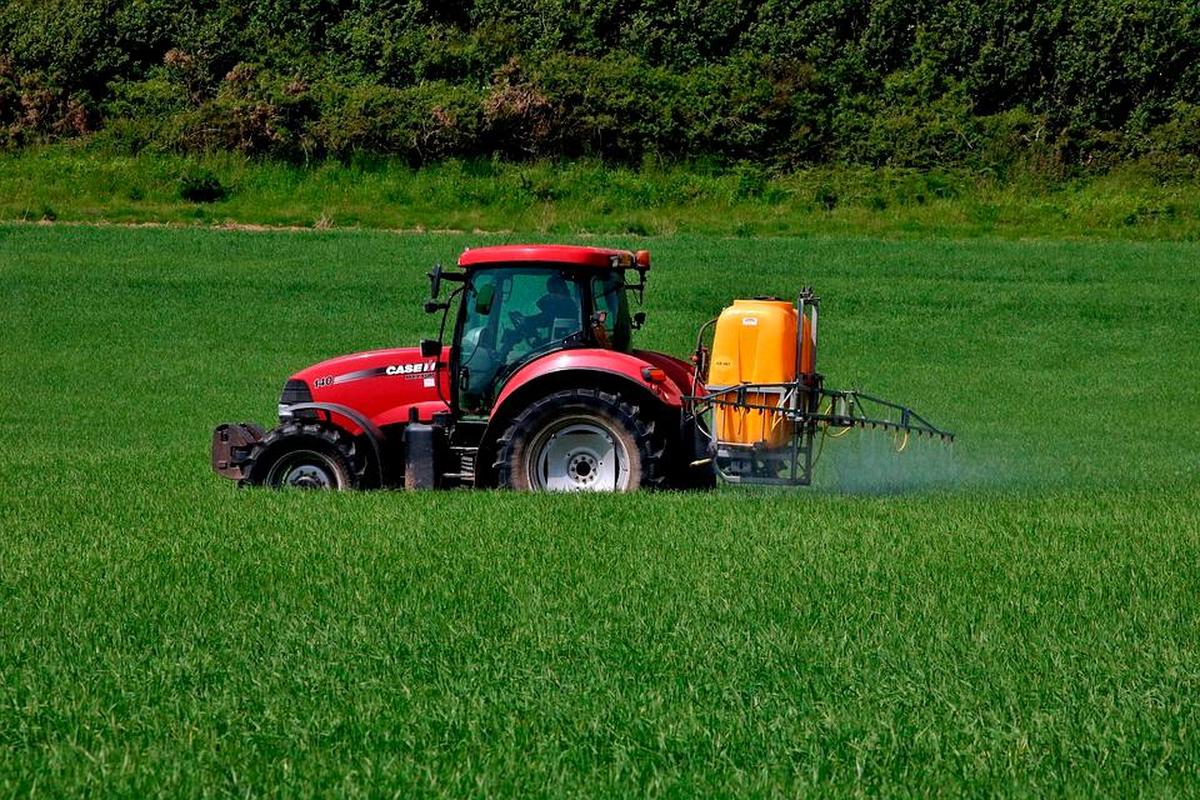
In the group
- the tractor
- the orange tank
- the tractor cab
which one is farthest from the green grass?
the orange tank

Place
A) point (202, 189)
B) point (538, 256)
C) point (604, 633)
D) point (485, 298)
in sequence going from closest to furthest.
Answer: point (604, 633) < point (538, 256) < point (485, 298) < point (202, 189)

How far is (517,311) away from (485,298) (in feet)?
0.85

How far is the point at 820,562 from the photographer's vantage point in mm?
8750

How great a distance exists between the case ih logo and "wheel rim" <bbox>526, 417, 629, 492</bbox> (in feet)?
4.65

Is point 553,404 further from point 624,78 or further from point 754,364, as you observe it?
point 624,78

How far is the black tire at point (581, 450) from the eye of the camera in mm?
11461

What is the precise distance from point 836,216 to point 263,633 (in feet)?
91.1

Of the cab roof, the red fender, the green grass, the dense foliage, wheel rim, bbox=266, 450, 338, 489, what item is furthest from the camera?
the dense foliage

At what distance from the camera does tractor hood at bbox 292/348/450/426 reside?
12.7m

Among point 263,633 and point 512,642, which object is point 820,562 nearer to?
point 512,642

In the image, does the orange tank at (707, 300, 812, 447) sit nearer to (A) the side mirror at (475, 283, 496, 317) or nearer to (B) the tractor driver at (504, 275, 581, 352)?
(B) the tractor driver at (504, 275, 581, 352)

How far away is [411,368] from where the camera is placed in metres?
12.8

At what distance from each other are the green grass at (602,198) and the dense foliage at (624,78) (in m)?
0.74

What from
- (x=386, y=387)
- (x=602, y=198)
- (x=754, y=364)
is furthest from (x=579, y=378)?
(x=602, y=198)
